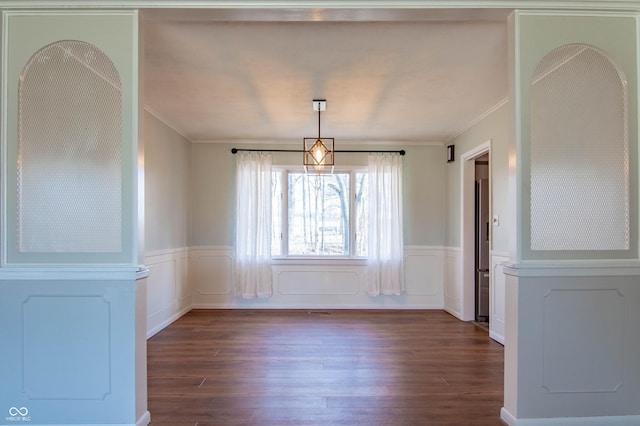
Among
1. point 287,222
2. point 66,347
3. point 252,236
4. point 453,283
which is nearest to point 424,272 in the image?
point 453,283

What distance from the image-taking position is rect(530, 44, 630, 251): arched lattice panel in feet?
7.35

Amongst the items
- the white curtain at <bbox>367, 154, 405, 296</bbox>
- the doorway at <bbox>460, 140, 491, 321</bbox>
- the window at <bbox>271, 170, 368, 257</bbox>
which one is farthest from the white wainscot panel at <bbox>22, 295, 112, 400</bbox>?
the doorway at <bbox>460, 140, 491, 321</bbox>

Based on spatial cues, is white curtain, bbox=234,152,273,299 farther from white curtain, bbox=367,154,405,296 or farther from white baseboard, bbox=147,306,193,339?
white curtain, bbox=367,154,405,296

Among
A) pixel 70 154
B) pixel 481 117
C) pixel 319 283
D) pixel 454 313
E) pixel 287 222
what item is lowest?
pixel 454 313

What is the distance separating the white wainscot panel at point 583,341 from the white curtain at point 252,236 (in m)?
3.85

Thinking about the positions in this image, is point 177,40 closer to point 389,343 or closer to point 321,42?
point 321,42

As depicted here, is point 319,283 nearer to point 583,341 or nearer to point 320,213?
point 320,213

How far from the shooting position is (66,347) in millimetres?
2148

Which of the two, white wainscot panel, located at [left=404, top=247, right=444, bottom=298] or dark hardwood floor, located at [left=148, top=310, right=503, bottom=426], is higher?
white wainscot panel, located at [left=404, top=247, right=444, bottom=298]

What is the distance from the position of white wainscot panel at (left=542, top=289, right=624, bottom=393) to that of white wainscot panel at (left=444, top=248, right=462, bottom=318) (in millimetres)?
2760

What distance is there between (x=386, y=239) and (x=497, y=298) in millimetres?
1768

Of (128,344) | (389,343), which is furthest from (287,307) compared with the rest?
(128,344)

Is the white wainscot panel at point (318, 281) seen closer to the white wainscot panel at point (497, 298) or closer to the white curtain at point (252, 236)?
the white curtain at point (252, 236)

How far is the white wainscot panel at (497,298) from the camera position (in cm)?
401
